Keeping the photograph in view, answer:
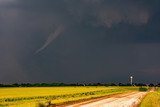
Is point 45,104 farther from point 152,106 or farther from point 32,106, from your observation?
→ point 152,106

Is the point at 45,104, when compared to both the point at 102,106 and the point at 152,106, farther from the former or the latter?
the point at 152,106

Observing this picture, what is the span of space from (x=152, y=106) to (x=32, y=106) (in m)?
17.0

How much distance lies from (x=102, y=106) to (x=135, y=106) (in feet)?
15.7

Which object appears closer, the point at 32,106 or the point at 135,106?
the point at 32,106

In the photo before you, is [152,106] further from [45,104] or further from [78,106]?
[45,104]

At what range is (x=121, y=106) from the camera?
55719 millimetres

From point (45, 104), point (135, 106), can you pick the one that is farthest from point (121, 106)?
point (45, 104)

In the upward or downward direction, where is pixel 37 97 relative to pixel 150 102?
upward

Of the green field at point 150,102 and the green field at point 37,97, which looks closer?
the green field at point 150,102

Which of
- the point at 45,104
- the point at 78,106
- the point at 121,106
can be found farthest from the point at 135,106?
the point at 45,104

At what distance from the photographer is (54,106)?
179 feet

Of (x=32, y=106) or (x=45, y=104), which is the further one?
(x=45, y=104)

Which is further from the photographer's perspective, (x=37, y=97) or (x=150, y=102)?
(x=37, y=97)

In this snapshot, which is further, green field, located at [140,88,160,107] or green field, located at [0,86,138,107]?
green field, located at [0,86,138,107]
